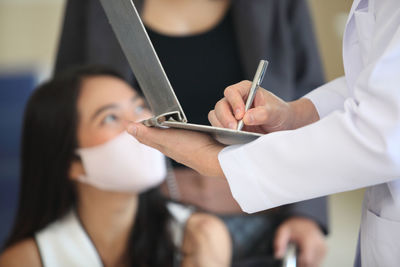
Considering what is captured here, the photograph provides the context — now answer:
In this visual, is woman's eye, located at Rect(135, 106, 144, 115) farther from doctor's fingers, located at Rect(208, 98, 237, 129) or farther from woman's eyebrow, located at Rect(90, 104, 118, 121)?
doctor's fingers, located at Rect(208, 98, 237, 129)

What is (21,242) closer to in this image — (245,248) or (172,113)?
(245,248)

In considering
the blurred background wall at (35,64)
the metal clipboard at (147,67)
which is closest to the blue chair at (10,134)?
the blurred background wall at (35,64)

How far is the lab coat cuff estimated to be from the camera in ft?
2.08

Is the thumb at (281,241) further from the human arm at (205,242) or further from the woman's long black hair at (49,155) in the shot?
the woman's long black hair at (49,155)

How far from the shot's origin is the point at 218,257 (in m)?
1.20

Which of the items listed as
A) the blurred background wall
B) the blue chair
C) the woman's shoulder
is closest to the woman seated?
the woman's shoulder

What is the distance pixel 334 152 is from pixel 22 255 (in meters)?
0.82

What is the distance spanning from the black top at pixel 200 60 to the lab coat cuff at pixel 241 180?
358 millimetres

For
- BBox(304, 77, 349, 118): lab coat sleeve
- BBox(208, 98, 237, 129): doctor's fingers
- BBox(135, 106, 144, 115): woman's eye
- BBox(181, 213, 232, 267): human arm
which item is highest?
BBox(208, 98, 237, 129): doctor's fingers

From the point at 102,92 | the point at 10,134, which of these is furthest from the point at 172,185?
the point at 10,134

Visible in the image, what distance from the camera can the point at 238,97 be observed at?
0.66m

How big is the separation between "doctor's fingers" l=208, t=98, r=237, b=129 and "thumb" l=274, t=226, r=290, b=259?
0.59 m

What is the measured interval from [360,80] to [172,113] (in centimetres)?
24

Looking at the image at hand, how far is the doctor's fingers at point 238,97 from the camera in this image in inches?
25.4
